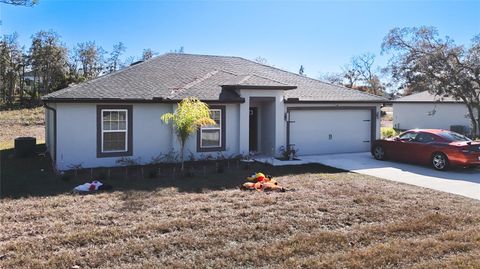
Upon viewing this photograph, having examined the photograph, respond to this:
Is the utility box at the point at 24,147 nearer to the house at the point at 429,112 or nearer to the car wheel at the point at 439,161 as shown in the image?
the car wheel at the point at 439,161

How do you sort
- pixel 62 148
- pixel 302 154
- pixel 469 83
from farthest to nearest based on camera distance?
1. pixel 469 83
2. pixel 302 154
3. pixel 62 148

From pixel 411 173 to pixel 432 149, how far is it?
1585 millimetres

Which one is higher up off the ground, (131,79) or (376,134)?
(131,79)

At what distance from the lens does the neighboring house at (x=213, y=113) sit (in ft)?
42.8

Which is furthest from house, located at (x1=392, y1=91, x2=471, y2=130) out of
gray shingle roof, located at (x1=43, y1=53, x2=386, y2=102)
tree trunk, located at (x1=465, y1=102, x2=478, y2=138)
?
gray shingle roof, located at (x1=43, y1=53, x2=386, y2=102)

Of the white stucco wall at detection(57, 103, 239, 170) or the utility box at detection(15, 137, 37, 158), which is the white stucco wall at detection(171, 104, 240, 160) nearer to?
the white stucco wall at detection(57, 103, 239, 170)

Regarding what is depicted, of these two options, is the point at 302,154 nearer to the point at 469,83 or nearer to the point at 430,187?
the point at 430,187

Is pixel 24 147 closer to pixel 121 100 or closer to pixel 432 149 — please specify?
pixel 121 100

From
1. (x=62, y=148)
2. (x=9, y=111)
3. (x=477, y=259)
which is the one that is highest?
(x=9, y=111)

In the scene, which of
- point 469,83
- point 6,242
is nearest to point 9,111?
point 6,242

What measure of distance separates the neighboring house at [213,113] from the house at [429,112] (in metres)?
15.0

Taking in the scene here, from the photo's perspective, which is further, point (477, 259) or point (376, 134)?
point (376, 134)

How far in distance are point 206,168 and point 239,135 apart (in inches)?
106

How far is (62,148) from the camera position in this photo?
42.0 ft
